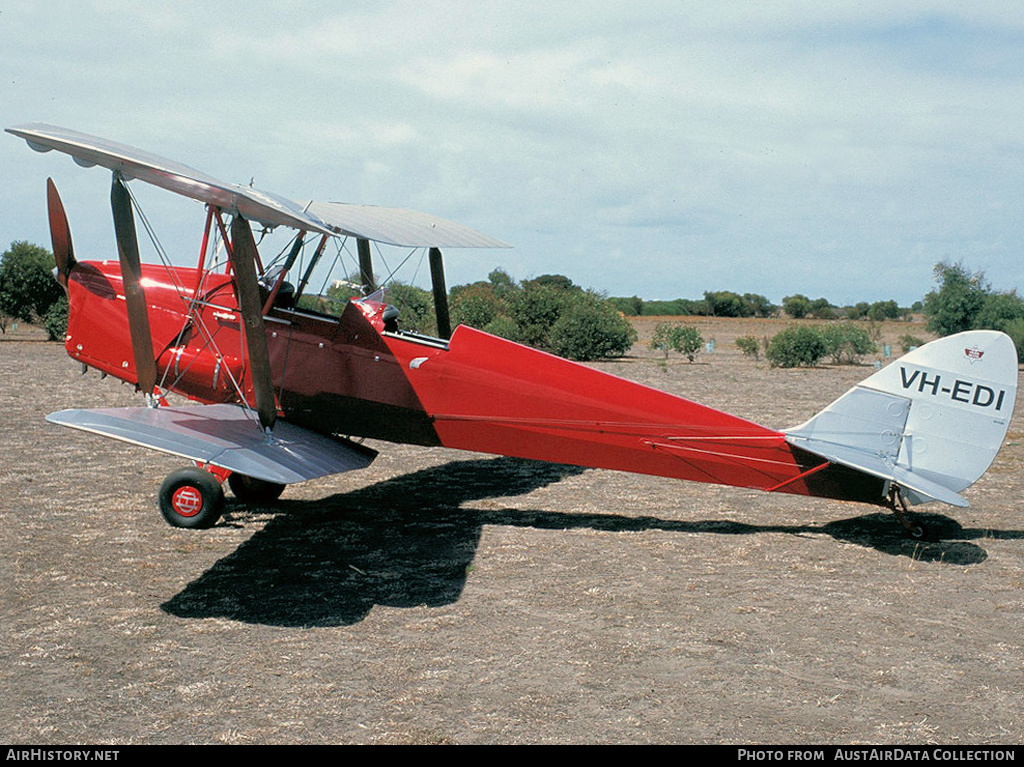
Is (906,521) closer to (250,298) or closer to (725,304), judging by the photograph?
(250,298)

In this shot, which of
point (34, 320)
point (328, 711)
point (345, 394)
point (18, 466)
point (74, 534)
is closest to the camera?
point (328, 711)

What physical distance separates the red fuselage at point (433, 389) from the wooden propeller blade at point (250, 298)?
61 centimetres

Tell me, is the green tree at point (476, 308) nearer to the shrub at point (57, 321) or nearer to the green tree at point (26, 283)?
the shrub at point (57, 321)

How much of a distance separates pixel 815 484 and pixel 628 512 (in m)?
2.14

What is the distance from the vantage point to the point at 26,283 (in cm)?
3778

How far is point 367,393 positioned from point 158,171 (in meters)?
2.80

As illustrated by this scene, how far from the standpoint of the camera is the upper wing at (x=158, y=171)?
623cm

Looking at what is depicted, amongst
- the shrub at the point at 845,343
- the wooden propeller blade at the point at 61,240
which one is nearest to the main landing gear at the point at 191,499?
the wooden propeller blade at the point at 61,240

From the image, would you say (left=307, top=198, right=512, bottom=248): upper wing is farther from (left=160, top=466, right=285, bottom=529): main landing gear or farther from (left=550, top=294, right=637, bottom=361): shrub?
(left=550, top=294, right=637, bottom=361): shrub

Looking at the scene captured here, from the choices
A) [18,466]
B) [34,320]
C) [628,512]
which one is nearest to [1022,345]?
[628,512]

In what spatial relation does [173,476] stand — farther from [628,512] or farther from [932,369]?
[932,369]

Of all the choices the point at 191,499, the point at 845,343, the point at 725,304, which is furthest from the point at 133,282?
the point at 725,304

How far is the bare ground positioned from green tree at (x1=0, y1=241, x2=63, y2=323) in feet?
107

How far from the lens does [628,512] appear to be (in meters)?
8.93
